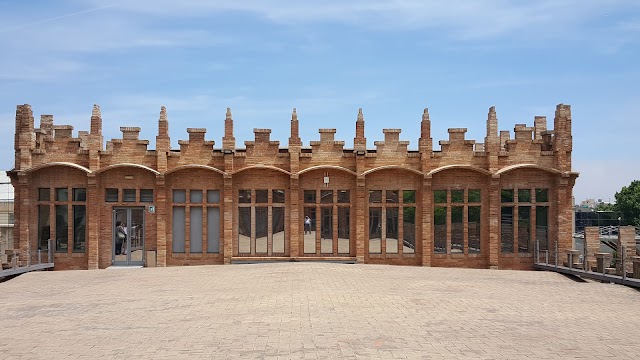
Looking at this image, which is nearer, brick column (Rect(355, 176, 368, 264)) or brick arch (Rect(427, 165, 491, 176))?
brick arch (Rect(427, 165, 491, 176))

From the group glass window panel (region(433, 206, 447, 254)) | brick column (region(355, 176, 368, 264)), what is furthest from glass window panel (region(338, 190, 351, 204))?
glass window panel (region(433, 206, 447, 254))

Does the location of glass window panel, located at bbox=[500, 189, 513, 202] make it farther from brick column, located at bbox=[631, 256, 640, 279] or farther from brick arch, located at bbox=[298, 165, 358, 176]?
brick column, located at bbox=[631, 256, 640, 279]

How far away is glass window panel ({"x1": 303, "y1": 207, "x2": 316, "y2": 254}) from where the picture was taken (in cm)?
2681

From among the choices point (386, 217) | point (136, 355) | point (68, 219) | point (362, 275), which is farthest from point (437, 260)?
point (136, 355)

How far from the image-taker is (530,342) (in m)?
11.6

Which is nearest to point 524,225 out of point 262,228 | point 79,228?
point 262,228

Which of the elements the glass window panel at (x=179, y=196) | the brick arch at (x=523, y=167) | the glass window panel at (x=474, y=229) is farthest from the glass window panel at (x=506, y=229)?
the glass window panel at (x=179, y=196)

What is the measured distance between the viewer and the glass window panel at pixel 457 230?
26.8m

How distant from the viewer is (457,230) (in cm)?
2683

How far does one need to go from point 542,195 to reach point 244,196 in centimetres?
1304

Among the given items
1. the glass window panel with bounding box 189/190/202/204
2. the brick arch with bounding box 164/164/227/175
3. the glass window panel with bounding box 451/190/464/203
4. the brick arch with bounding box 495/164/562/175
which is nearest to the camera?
the brick arch with bounding box 164/164/227/175

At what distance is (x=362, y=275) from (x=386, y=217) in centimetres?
561

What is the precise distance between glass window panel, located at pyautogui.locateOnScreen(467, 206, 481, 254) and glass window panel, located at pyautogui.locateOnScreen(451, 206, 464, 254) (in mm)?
367

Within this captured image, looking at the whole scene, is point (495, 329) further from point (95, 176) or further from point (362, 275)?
point (95, 176)
